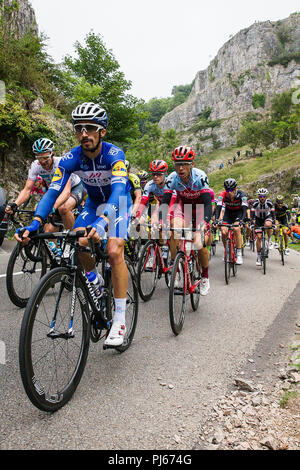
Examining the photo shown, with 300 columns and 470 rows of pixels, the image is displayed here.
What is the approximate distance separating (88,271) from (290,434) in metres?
2.19

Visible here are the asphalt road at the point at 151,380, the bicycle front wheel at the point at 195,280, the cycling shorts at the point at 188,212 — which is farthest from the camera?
the cycling shorts at the point at 188,212

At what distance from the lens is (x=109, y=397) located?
275 cm

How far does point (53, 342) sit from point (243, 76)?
173 m

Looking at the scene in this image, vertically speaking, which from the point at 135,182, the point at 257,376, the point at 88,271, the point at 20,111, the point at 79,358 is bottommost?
the point at 257,376

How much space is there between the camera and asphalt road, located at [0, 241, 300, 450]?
226 centimetres

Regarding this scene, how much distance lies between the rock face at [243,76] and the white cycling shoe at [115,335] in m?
145

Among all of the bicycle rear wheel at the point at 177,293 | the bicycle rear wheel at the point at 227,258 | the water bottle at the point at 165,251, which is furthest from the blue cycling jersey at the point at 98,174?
the bicycle rear wheel at the point at 227,258

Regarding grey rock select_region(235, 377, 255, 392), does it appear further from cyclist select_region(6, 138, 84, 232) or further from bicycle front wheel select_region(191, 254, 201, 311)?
cyclist select_region(6, 138, 84, 232)

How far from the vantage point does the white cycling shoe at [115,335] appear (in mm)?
3168

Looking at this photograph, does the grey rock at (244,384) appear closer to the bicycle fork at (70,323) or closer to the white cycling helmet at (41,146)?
the bicycle fork at (70,323)

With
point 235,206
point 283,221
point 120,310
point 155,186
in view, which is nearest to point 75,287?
point 120,310

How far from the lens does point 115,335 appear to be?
3207 mm

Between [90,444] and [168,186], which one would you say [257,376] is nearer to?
[90,444]
